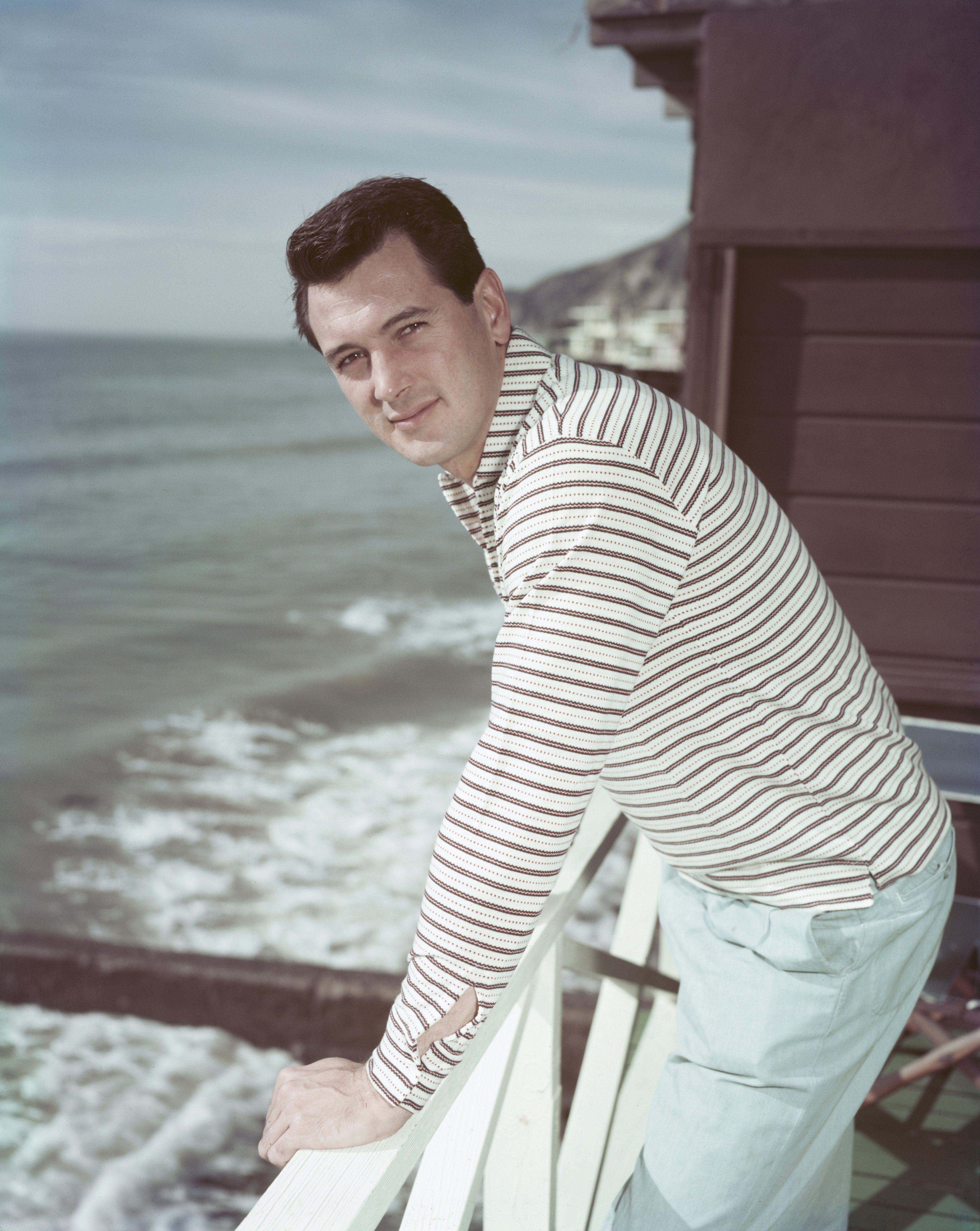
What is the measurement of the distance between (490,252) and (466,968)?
871 millimetres

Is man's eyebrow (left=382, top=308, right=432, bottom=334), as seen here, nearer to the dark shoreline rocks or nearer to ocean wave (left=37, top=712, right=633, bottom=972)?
the dark shoreline rocks

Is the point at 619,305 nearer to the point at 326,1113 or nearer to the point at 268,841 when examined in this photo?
the point at 268,841

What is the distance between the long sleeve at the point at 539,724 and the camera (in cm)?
83

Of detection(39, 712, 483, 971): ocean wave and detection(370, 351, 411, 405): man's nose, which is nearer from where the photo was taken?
detection(370, 351, 411, 405): man's nose

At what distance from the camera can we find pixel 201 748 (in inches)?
421

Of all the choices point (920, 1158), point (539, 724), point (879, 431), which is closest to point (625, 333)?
point (879, 431)

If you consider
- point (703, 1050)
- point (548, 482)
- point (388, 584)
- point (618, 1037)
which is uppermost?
point (548, 482)

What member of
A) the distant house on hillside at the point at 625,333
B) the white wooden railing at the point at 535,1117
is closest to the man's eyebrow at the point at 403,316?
the white wooden railing at the point at 535,1117

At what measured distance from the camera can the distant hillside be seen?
29250 millimetres

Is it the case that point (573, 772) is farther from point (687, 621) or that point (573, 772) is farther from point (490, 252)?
point (490, 252)

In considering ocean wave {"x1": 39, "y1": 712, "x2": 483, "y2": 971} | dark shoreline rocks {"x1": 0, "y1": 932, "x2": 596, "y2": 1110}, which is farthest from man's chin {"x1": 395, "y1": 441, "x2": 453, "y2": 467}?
ocean wave {"x1": 39, "y1": 712, "x2": 483, "y2": 971}

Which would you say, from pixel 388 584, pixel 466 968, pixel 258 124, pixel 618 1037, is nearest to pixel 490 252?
pixel 466 968

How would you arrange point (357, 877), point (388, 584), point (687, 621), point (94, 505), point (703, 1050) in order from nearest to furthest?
point (687, 621)
point (703, 1050)
point (357, 877)
point (388, 584)
point (94, 505)

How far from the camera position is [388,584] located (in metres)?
19.6
